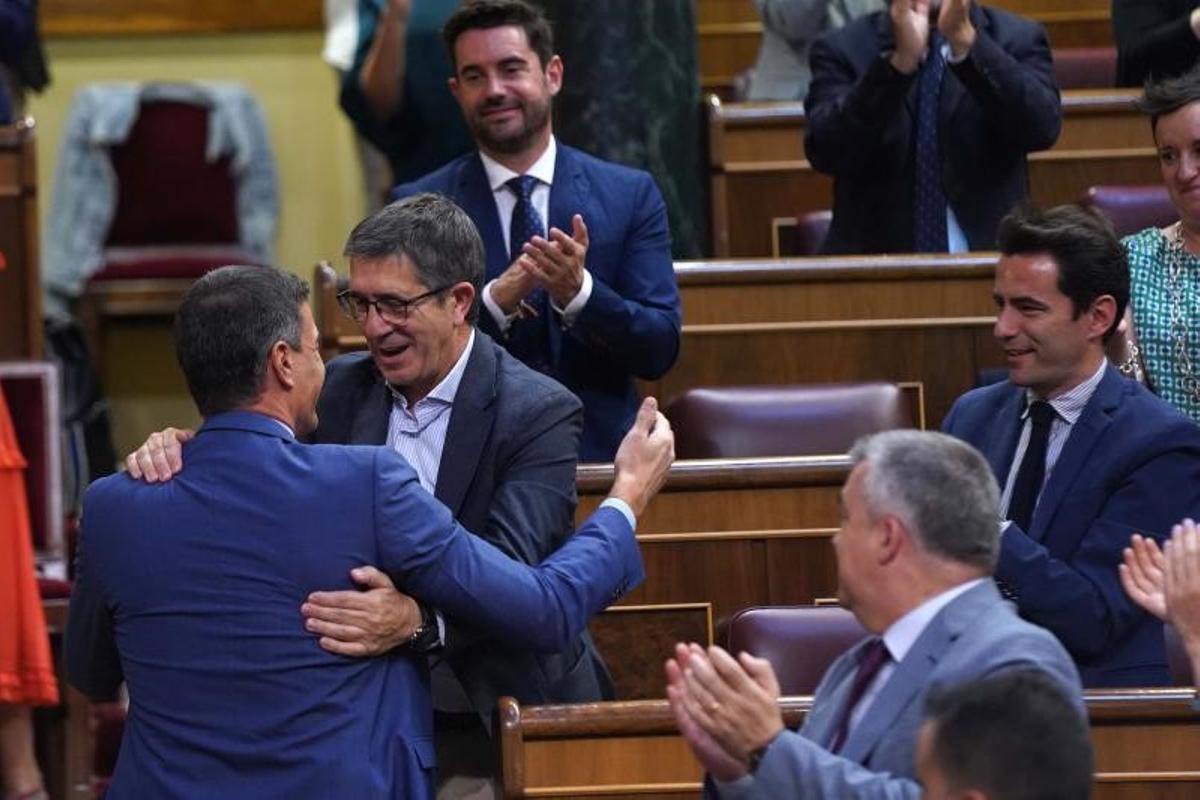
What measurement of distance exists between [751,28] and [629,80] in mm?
2056

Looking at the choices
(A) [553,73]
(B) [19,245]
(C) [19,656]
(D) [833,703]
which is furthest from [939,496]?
(B) [19,245]

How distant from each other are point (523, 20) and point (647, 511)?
96 cm

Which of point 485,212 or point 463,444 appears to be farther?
point 485,212

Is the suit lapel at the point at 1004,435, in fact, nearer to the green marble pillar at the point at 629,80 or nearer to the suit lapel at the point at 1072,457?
the suit lapel at the point at 1072,457

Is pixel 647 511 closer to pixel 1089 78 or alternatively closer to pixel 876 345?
pixel 876 345

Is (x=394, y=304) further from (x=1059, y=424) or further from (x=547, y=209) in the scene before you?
(x=547, y=209)

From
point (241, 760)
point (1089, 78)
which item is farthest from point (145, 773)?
point (1089, 78)

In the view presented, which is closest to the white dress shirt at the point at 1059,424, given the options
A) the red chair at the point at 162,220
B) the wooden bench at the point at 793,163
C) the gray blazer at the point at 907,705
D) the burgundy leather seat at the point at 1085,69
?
the gray blazer at the point at 907,705

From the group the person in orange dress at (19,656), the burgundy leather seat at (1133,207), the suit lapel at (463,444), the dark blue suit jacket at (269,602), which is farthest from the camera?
the burgundy leather seat at (1133,207)

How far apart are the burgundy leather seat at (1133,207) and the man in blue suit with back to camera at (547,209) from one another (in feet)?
3.89

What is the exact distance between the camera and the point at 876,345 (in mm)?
4980

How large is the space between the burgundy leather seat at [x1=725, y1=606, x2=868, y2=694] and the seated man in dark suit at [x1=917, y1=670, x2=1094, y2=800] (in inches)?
46.2

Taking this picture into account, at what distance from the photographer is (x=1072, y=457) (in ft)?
11.5

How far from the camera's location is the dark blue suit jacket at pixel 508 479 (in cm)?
310
